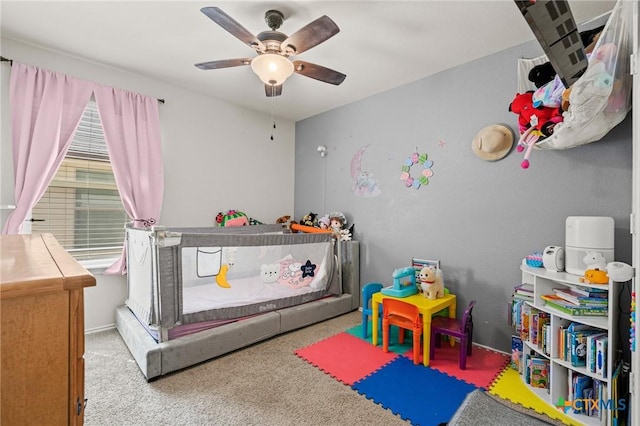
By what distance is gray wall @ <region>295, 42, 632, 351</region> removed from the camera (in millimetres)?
2104

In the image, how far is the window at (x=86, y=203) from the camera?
2.74 meters

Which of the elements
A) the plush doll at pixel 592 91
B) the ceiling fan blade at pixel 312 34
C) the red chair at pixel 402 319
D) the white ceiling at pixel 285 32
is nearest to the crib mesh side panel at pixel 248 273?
the red chair at pixel 402 319

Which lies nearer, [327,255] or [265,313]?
[265,313]

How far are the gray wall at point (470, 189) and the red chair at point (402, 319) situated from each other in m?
0.72

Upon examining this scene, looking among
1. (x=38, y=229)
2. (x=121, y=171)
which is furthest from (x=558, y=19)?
(x=38, y=229)

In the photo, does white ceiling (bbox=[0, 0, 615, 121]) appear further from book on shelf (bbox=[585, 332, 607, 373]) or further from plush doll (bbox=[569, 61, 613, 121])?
book on shelf (bbox=[585, 332, 607, 373])

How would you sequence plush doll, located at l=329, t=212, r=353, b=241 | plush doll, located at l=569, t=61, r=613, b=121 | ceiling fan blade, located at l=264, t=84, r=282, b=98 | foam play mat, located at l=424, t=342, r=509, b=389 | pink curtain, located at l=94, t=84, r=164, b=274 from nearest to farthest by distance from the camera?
1. plush doll, located at l=569, t=61, r=613, b=121
2. foam play mat, located at l=424, t=342, r=509, b=389
3. ceiling fan blade, located at l=264, t=84, r=282, b=98
4. pink curtain, located at l=94, t=84, r=164, b=274
5. plush doll, located at l=329, t=212, r=353, b=241

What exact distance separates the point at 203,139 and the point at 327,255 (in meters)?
2.03

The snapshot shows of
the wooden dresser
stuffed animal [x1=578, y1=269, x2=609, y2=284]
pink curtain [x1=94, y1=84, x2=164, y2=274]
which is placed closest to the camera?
the wooden dresser

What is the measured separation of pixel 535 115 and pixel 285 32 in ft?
6.20

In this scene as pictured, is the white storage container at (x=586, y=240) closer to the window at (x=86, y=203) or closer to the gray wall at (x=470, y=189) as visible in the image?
the gray wall at (x=470, y=189)

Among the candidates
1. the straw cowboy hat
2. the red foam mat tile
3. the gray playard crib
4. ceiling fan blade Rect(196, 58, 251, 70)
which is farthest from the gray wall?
ceiling fan blade Rect(196, 58, 251, 70)

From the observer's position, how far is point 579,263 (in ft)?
6.13

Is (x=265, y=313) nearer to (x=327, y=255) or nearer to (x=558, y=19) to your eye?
(x=327, y=255)
